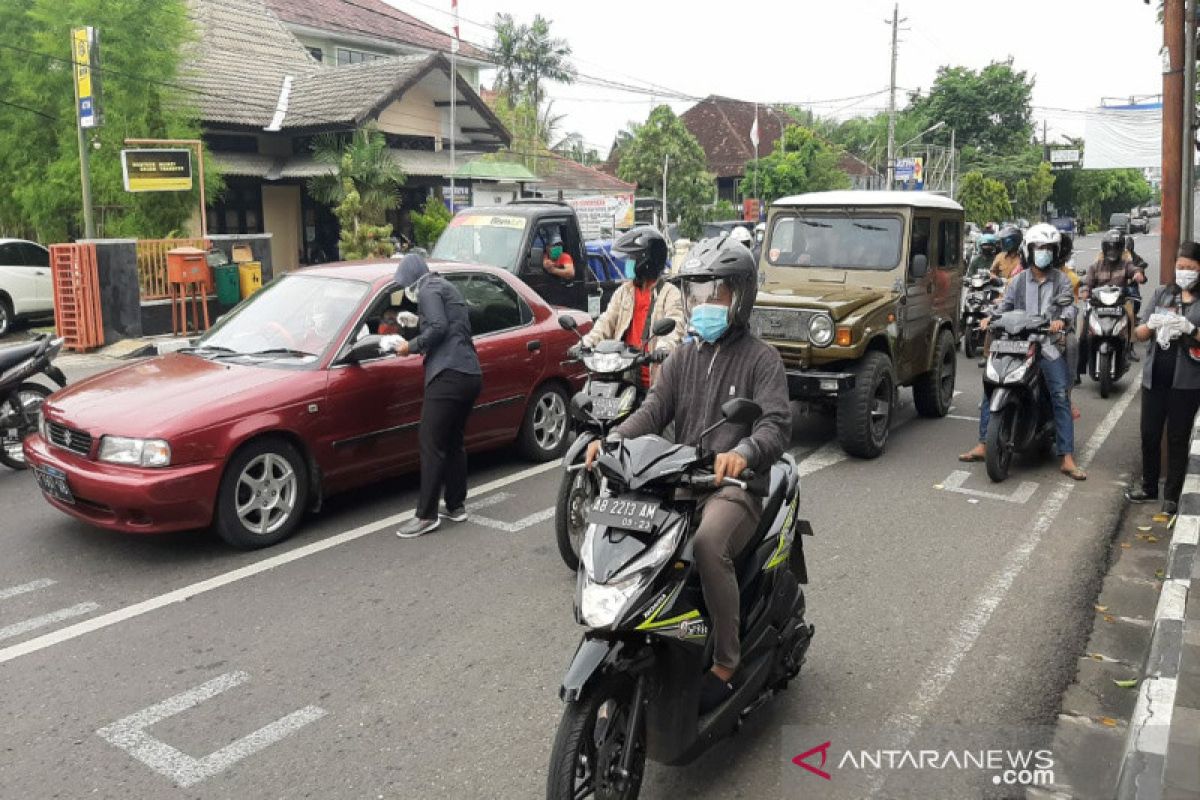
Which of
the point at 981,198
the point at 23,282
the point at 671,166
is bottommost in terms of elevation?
the point at 23,282

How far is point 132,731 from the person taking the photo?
408 centimetres

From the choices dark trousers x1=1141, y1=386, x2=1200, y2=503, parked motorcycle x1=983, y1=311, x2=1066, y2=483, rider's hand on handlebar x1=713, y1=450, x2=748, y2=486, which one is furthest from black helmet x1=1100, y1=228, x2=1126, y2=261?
rider's hand on handlebar x1=713, y1=450, x2=748, y2=486

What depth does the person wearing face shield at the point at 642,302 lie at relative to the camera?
653cm

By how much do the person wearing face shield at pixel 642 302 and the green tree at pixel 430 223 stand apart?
57.1 ft

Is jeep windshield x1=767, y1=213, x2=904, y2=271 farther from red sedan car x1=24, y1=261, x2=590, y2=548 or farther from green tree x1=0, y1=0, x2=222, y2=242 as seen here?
green tree x1=0, y1=0, x2=222, y2=242

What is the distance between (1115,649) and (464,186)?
25.9 m

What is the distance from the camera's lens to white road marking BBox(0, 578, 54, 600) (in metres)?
5.55

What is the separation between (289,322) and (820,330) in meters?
4.04

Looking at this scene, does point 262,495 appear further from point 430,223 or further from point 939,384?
point 430,223

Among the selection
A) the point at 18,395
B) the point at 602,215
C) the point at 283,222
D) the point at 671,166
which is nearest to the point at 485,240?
the point at 18,395

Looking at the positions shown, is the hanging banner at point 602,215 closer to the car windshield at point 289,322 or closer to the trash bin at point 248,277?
the trash bin at point 248,277

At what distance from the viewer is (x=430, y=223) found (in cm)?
2419

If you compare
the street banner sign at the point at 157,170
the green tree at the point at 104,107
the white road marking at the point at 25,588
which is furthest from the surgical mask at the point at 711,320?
the green tree at the point at 104,107

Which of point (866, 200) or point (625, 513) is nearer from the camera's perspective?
point (625, 513)
